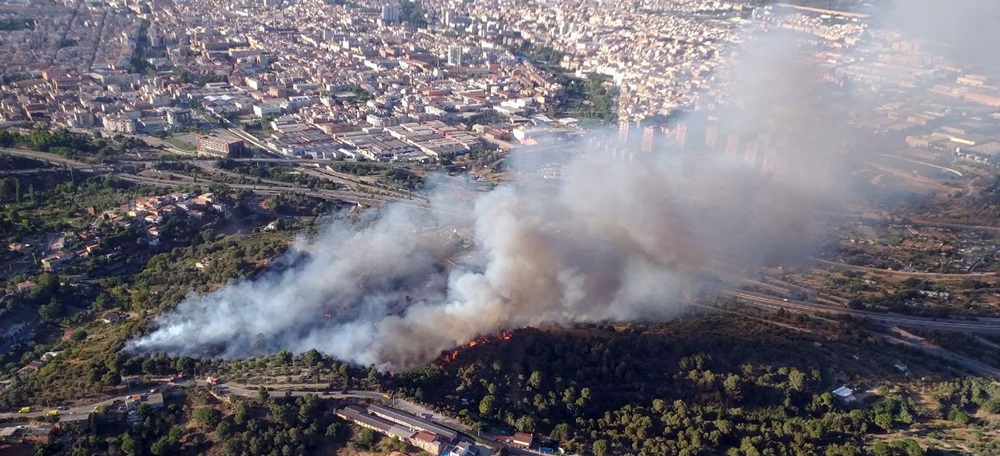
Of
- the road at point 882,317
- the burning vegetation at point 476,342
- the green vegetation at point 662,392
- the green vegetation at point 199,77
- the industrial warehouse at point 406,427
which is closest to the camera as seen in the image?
the industrial warehouse at point 406,427

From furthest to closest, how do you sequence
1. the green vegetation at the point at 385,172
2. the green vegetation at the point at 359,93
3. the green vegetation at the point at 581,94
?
1. the green vegetation at the point at 359,93
2. the green vegetation at the point at 581,94
3. the green vegetation at the point at 385,172

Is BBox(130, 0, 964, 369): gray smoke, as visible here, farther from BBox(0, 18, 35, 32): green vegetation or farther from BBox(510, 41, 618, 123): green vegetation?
BBox(0, 18, 35, 32): green vegetation

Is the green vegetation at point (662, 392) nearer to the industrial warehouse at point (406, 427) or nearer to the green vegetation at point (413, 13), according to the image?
the industrial warehouse at point (406, 427)

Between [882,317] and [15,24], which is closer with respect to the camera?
[882,317]

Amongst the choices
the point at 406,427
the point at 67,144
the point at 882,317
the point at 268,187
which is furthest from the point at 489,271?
the point at 67,144

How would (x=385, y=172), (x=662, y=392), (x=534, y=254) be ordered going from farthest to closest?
(x=385, y=172) → (x=534, y=254) → (x=662, y=392)

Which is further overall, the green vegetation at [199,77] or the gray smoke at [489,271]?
the green vegetation at [199,77]

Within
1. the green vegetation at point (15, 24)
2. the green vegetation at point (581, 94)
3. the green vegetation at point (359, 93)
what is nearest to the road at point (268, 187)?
the green vegetation at point (581, 94)

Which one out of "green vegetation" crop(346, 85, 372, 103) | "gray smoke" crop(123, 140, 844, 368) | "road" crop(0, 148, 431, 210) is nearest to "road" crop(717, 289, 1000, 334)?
"gray smoke" crop(123, 140, 844, 368)

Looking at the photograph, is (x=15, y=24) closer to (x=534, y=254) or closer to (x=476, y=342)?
(x=534, y=254)

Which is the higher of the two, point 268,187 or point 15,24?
point 15,24

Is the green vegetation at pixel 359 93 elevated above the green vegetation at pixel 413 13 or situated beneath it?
situated beneath

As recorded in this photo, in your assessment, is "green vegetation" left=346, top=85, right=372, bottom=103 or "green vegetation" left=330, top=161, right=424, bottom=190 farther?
"green vegetation" left=346, top=85, right=372, bottom=103

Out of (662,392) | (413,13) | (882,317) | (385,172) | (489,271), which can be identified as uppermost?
(413,13)
